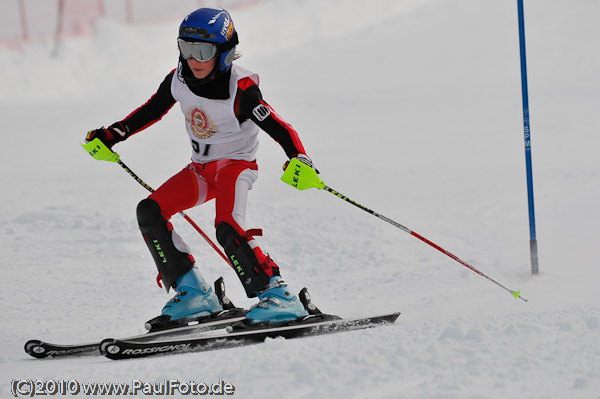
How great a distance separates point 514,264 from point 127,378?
12.0ft

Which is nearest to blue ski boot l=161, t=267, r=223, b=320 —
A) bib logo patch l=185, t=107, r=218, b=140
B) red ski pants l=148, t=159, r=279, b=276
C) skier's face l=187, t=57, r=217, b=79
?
red ski pants l=148, t=159, r=279, b=276

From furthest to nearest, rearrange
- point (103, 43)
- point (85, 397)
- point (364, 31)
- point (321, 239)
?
1. point (364, 31)
2. point (103, 43)
3. point (321, 239)
4. point (85, 397)

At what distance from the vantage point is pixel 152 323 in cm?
430

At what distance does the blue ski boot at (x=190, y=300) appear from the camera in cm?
442

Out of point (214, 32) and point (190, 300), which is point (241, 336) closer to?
point (190, 300)

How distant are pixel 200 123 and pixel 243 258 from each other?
33.7 inches

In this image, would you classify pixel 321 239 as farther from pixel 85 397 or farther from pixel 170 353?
pixel 85 397

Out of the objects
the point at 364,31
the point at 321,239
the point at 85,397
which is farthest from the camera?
the point at 364,31

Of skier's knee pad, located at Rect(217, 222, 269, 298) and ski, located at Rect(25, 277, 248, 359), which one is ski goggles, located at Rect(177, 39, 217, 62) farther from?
ski, located at Rect(25, 277, 248, 359)

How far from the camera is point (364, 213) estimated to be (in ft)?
23.9

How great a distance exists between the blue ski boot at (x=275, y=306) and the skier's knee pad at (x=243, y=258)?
2.1 inches

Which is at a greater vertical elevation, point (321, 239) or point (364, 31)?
point (364, 31)

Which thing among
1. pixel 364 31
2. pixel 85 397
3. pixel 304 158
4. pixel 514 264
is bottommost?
pixel 514 264

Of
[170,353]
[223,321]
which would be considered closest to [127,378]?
[170,353]
